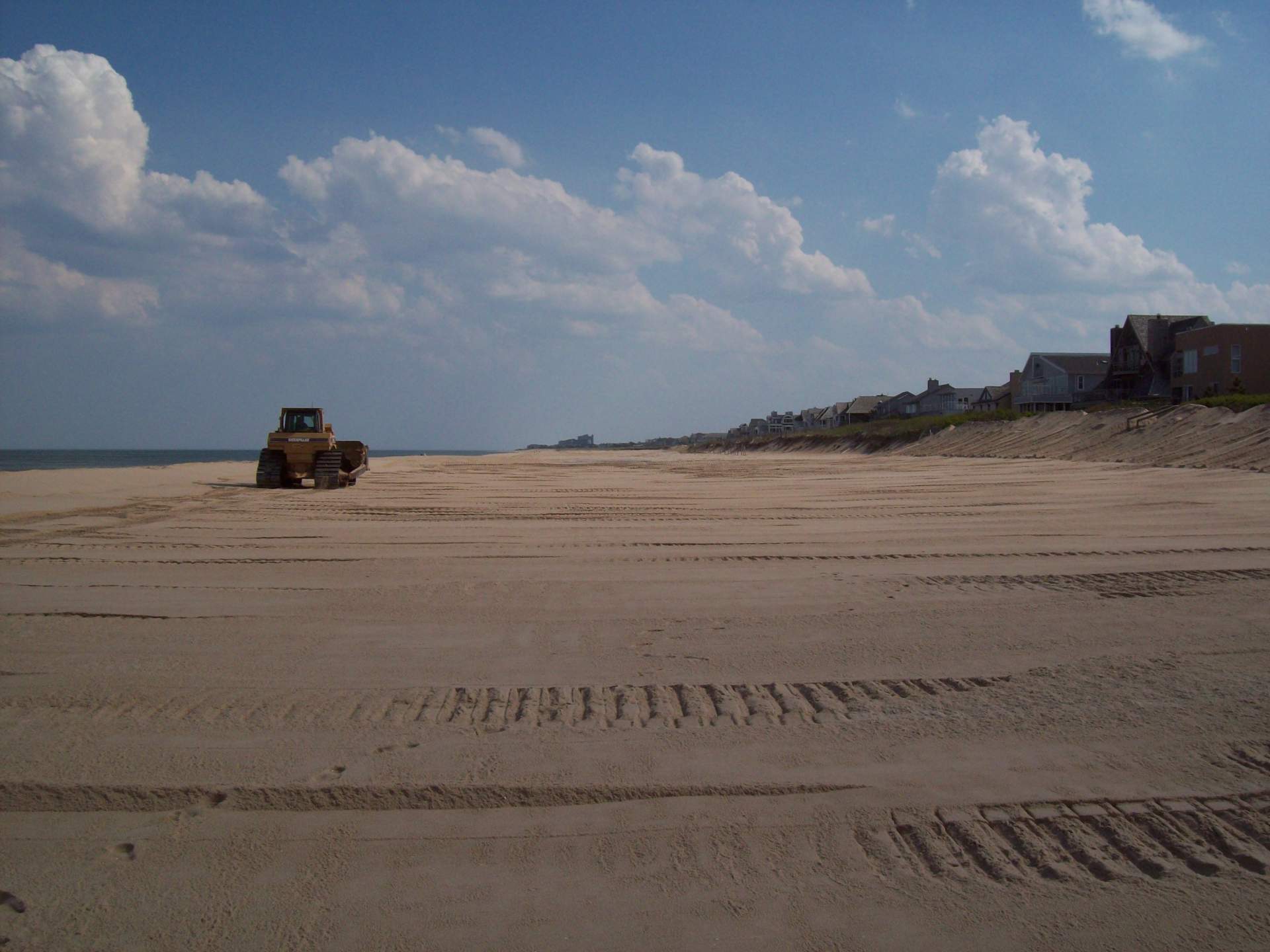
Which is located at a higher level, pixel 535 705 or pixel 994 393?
pixel 994 393

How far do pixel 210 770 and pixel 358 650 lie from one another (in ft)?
6.01

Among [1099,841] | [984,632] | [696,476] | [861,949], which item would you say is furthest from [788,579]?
[696,476]

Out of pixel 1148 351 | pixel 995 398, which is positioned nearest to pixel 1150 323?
pixel 1148 351

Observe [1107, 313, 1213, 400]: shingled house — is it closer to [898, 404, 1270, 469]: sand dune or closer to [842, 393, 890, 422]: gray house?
[898, 404, 1270, 469]: sand dune

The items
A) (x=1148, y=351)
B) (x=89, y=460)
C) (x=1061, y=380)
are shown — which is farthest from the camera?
(x=89, y=460)

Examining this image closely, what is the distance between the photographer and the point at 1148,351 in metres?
48.0

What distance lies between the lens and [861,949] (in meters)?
2.64

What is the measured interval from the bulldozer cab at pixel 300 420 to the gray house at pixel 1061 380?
4919cm

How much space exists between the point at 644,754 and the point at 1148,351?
54.9 metres

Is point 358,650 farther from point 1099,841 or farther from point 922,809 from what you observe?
point 1099,841

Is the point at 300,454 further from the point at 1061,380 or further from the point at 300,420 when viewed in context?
the point at 1061,380

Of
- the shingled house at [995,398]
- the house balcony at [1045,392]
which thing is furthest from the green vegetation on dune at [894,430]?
the shingled house at [995,398]

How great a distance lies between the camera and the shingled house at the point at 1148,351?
156 feet

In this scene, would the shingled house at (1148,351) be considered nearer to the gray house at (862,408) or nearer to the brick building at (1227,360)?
the brick building at (1227,360)
